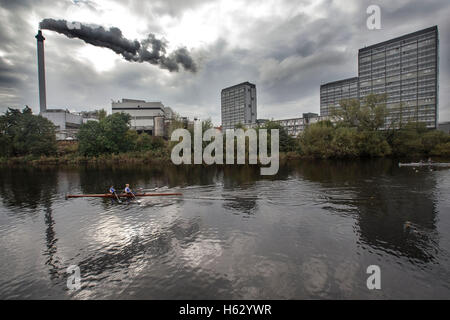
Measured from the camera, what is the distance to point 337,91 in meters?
138

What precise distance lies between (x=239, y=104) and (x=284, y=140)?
10096 cm

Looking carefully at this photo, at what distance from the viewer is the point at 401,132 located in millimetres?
58156

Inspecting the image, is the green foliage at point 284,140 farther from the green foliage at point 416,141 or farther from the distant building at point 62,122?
the distant building at point 62,122

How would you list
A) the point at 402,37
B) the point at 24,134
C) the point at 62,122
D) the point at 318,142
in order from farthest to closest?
the point at 402,37
the point at 62,122
the point at 24,134
the point at 318,142

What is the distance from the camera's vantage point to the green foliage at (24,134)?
196ft

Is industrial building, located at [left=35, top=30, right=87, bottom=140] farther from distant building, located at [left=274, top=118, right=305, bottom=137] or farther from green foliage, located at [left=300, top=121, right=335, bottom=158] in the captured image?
distant building, located at [left=274, top=118, right=305, bottom=137]

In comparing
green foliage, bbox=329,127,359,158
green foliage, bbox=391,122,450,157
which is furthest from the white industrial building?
green foliage, bbox=391,122,450,157

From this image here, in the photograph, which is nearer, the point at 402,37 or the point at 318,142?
the point at 318,142

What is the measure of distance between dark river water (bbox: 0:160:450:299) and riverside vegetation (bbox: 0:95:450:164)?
39169 mm

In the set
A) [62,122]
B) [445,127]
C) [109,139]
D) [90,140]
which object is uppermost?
[62,122]

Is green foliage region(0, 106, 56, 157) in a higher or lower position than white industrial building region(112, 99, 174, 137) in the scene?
lower

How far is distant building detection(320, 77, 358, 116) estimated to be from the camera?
132500mm

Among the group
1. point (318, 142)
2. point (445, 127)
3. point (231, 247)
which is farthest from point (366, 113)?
point (445, 127)

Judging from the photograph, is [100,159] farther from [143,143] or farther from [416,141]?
[416,141]
